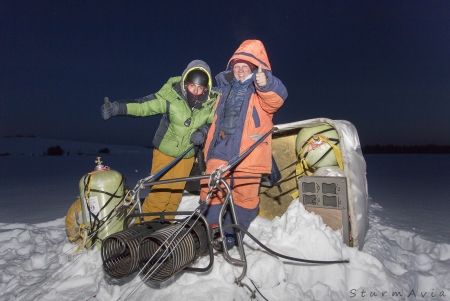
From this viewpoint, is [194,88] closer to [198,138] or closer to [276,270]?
[198,138]

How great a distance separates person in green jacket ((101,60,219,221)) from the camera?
3.43m

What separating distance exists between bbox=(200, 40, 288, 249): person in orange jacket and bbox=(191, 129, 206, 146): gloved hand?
0.80ft

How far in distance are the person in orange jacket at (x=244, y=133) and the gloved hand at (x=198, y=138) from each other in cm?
24

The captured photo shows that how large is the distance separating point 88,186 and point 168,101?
1.43 meters

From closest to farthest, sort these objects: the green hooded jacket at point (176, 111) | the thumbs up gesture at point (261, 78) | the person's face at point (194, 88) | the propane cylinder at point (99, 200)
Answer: the thumbs up gesture at point (261, 78) < the person's face at point (194, 88) < the green hooded jacket at point (176, 111) < the propane cylinder at point (99, 200)

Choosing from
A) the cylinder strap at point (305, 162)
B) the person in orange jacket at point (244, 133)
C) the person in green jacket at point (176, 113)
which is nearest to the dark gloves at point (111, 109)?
the person in green jacket at point (176, 113)

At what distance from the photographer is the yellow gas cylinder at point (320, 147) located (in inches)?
Result: 144

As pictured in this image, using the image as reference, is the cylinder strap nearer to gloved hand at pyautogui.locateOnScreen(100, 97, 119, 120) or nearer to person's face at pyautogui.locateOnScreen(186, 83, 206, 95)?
person's face at pyautogui.locateOnScreen(186, 83, 206, 95)

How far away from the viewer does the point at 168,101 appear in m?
3.61

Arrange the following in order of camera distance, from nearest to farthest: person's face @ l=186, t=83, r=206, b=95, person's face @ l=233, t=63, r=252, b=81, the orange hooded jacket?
the orange hooded jacket, person's face @ l=233, t=63, r=252, b=81, person's face @ l=186, t=83, r=206, b=95

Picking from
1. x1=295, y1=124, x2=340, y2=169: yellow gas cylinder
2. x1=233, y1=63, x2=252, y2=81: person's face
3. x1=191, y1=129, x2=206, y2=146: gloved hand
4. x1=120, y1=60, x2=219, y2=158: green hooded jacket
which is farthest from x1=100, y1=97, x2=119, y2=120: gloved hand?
x1=295, y1=124, x2=340, y2=169: yellow gas cylinder

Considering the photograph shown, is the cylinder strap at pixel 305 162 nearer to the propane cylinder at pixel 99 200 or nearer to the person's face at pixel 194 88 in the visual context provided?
the person's face at pixel 194 88

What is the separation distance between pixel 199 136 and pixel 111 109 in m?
1.02

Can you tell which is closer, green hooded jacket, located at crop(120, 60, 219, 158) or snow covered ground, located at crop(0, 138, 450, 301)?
snow covered ground, located at crop(0, 138, 450, 301)
